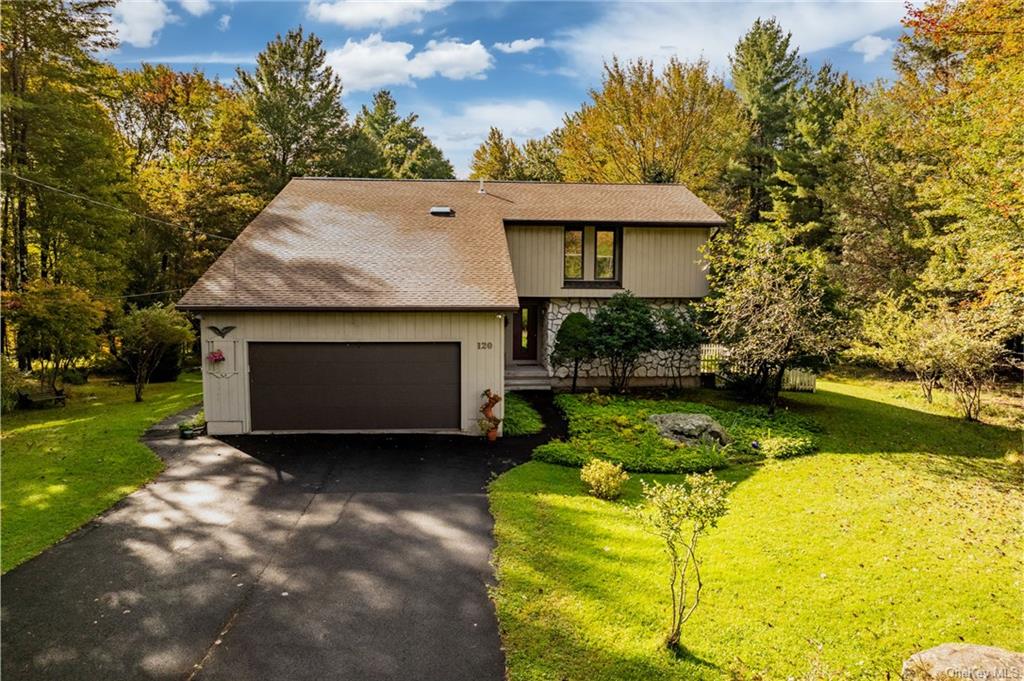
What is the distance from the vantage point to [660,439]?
12.0 m

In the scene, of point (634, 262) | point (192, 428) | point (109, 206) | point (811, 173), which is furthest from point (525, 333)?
point (811, 173)

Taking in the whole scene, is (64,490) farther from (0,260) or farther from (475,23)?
(475,23)

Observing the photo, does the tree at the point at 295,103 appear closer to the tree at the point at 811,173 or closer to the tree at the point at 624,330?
the tree at the point at 624,330

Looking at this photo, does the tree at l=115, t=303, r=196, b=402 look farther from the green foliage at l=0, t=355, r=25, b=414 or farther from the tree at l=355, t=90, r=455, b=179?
the tree at l=355, t=90, r=455, b=179

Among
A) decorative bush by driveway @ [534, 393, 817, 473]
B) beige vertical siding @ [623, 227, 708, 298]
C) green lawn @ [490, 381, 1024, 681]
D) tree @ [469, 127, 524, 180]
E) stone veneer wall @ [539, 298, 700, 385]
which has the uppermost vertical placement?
tree @ [469, 127, 524, 180]

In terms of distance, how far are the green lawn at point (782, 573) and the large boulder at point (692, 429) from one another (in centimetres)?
134

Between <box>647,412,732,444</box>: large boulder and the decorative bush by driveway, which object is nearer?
the decorative bush by driveway

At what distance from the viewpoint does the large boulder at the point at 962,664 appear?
443 cm

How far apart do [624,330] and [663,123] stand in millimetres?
17449

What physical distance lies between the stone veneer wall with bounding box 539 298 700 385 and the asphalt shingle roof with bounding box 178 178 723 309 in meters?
2.63

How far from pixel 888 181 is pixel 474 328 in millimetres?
19511

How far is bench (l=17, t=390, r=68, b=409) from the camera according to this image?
1570cm

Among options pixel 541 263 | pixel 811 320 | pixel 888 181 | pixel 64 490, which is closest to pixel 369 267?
pixel 541 263

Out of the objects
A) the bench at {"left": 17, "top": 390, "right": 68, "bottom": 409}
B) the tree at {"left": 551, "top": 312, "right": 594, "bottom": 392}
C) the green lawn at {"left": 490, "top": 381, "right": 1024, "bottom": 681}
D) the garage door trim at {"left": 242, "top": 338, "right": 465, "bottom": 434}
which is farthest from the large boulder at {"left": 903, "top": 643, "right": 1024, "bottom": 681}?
the bench at {"left": 17, "top": 390, "right": 68, "bottom": 409}
